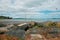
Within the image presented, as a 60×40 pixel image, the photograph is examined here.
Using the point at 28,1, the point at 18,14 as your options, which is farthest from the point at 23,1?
the point at 18,14

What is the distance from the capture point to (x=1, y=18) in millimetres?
2697

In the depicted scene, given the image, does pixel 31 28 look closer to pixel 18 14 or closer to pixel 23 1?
pixel 18 14

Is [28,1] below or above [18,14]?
above

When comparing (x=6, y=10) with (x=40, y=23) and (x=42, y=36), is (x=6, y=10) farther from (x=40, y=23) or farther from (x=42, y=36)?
(x=42, y=36)

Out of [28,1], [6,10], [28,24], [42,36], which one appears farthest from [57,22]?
[6,10]

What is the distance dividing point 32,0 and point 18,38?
3.38 feet

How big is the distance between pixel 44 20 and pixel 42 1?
0.49 metres

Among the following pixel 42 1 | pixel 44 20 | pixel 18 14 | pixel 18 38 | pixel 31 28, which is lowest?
pixel 18 38

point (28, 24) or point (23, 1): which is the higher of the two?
point (23, 1)

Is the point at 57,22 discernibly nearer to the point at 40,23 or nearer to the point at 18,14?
the point at 40,23

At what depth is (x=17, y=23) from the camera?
8.91ft

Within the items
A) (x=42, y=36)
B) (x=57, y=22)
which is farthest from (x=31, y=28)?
(x=57, y=22)

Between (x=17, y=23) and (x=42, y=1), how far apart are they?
86cm

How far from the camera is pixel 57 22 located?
2.70m
